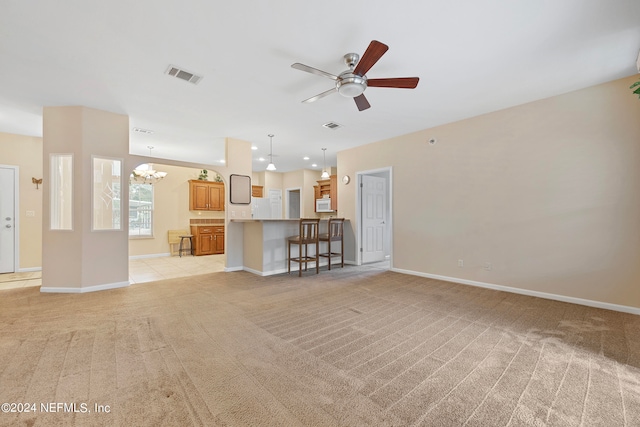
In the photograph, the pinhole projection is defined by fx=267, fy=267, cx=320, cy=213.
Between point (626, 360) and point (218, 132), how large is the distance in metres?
6.02

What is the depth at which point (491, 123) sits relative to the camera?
416 cm

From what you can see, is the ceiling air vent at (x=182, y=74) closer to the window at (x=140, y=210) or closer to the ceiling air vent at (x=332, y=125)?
the ceiling air vent at (x=332, y=125)

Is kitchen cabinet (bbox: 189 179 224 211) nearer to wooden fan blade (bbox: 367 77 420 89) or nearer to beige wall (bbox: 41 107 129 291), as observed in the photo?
beige wall (bbox: 41 107 129 291)

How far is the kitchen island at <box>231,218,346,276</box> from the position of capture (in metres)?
5.15

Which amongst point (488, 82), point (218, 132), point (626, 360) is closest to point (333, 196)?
point (218, 132)

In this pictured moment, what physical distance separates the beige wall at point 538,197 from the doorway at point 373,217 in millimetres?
1254

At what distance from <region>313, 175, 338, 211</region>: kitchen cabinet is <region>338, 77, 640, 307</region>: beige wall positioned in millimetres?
3149

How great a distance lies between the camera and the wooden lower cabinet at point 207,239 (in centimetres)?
779

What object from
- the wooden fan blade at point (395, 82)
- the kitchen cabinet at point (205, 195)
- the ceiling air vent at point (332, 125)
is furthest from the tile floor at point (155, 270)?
the wooden fan blade at point (395, 82)

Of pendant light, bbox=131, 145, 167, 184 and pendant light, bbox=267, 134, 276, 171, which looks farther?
pendant light, bbox=131, 145, 167, 184

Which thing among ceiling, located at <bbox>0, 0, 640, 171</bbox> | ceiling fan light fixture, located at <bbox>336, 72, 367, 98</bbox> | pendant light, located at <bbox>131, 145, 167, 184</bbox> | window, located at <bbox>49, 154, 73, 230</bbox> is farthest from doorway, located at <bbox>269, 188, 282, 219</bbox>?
ceiling fan light fixture, located at <bbox>336, 72, 367, 98</bbox>

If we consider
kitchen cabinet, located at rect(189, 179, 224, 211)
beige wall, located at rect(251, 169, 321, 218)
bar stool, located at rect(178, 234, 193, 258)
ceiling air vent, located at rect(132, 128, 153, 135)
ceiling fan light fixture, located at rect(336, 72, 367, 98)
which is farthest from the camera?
beige wall, located at rect(251, 169, 321, 218)

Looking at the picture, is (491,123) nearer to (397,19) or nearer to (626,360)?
(397,19)

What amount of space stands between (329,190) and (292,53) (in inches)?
234
